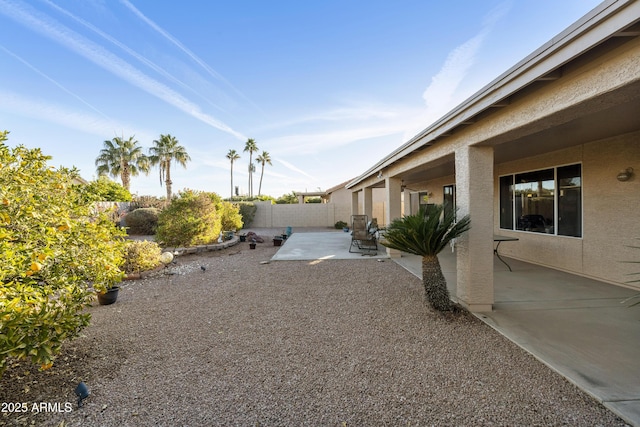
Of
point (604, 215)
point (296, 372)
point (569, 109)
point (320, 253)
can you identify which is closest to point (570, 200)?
point (604, 215)

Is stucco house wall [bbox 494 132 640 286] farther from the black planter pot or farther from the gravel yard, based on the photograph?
the black planter pot

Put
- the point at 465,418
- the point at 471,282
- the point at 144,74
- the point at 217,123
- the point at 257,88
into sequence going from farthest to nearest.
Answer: the point at 217,123
the point at 257,88
the point at 144,74
the point at 471,282
the point at 465,418

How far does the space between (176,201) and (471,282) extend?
382 inches

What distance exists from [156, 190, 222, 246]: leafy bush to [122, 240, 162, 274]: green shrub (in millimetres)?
2394

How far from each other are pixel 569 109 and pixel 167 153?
31059mm

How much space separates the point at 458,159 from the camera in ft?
14.4

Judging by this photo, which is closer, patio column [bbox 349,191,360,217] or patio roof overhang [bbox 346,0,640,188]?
patio roof overhang [bbox 346,0,640,188]

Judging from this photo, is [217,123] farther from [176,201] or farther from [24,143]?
[24,143]

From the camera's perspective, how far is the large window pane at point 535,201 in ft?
21.6

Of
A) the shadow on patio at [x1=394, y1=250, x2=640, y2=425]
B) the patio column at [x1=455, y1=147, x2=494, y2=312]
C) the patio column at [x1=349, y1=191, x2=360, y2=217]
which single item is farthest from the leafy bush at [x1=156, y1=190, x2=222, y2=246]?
the patio column at [x1=455, y1=147, x2=494, y2=312]

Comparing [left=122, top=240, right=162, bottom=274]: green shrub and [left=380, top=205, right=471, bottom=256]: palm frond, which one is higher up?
[left=380, top=205, right=471, bottom=256]: palm frond

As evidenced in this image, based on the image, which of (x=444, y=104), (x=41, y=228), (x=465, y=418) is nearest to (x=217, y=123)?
(x=444, y=104)

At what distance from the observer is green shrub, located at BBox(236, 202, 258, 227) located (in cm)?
2098

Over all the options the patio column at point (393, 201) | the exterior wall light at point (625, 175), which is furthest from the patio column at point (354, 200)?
the exterior wall light at point (625, 175)
